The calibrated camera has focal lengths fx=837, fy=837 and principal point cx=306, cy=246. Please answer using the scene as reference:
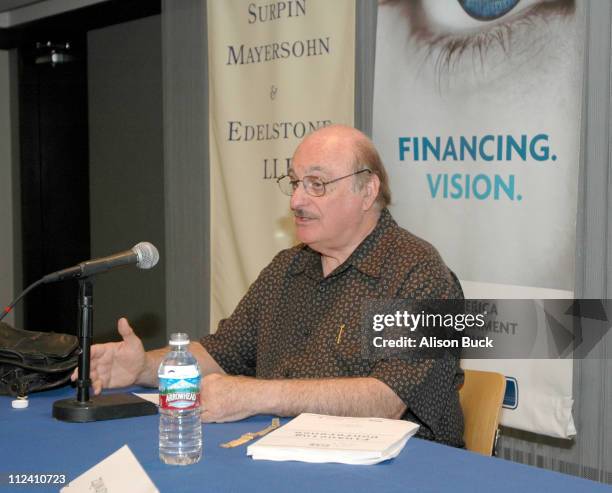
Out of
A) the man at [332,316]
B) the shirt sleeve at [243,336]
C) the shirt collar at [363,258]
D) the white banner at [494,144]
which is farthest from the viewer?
the white banner at [494,144]

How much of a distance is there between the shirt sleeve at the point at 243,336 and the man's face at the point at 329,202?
250mm

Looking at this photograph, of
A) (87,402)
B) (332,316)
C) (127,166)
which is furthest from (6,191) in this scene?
(87,402)

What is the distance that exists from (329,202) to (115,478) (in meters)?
1.20

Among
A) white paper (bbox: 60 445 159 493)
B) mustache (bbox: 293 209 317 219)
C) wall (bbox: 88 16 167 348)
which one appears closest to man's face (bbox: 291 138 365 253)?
mustache (bbox: 293 209 317 219)

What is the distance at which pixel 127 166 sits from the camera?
5656 millimetres

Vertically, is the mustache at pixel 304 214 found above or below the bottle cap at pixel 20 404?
above

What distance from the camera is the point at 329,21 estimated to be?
366cm

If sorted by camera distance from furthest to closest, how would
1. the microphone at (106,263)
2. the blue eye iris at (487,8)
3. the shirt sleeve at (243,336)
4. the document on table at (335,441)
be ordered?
the blue eye iris at (487,8)
the shirt sleeve at (243,336)
the microphone at (106,263)
the document on table at (335,441)

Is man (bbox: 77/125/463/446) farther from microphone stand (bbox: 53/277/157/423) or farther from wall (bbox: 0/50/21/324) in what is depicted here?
wall (bbox: 0/50/21/324)

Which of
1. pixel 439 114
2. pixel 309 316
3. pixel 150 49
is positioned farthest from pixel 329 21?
pixel 150 49

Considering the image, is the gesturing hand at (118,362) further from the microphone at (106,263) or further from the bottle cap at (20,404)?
the microphone at (106,263)

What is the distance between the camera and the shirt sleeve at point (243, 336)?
2.70m

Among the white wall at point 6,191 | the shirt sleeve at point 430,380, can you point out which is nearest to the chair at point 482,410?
the shirt sleeve at point 430,380

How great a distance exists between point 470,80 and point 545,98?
1.11ft
